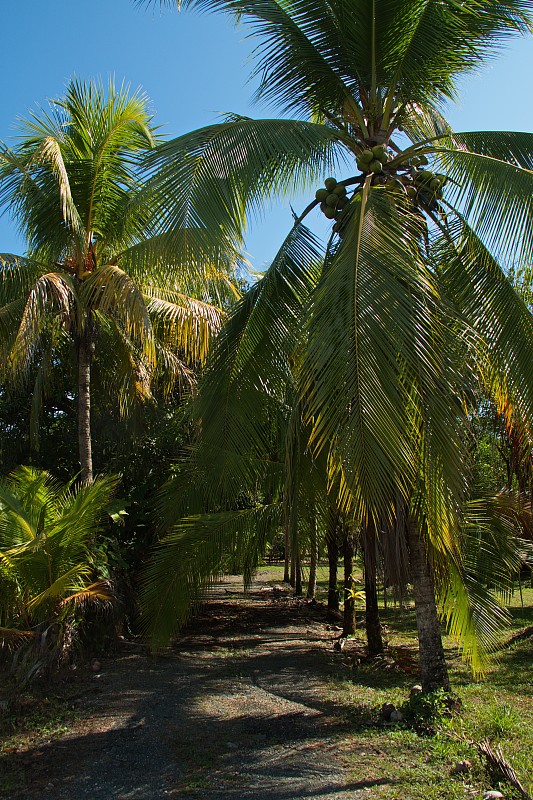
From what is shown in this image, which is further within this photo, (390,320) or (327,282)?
(327,282)

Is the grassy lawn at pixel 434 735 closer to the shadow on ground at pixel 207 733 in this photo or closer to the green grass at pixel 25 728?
the shadow on ground at pixel 207 733

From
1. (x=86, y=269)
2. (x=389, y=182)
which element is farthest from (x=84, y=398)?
(x=389, y=182)

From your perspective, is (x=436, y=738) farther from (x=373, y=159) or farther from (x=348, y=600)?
(x=348, y=600)

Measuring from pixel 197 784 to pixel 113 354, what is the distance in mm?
7038

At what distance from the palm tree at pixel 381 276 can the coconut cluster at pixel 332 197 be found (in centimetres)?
2

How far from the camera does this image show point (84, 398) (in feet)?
29.9

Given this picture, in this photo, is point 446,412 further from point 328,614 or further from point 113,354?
point 328,614

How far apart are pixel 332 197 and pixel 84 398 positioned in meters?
4.94

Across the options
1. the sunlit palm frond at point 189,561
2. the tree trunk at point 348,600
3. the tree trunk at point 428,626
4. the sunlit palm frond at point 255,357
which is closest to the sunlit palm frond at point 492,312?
the sunlit palm frond at point 255,357

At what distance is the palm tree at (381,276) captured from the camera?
4.25 meters

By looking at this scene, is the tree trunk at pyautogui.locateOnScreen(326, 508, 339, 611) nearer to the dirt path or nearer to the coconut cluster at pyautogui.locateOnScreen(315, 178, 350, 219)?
the dirt path

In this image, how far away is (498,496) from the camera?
782 centimetres

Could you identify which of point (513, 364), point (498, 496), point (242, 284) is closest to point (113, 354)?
point (242, 284)

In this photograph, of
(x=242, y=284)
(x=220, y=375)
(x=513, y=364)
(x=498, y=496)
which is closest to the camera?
(x=513, y=364)
